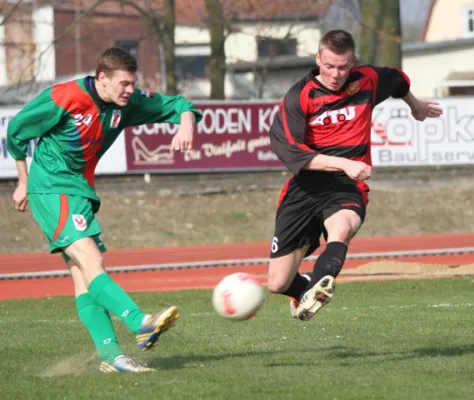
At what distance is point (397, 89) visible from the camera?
806cm

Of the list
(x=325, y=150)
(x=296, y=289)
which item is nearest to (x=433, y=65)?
(x=296, y=289)

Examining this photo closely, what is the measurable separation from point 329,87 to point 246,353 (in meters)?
2.06

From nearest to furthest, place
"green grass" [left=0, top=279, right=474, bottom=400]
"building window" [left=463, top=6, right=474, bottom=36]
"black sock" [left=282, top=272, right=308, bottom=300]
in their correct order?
"green grass" [left=0, top=279, right=474, bottom=400], "black sock" [left=282, top=272, right=308, bottom=300], "building window" [left=463, top=6, right=474, bottom=36]

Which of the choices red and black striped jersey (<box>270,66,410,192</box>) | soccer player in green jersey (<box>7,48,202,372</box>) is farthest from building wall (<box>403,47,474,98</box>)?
soccer player in green jersey (<box>7,48,202,372</box>)

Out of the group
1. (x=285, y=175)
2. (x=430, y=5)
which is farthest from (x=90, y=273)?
(x=430, y=5)

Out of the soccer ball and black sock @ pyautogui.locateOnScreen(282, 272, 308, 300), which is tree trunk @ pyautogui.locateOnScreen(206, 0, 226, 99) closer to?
black sock @ pyautogui.locateOnScreen(282, 272, 308, 300)

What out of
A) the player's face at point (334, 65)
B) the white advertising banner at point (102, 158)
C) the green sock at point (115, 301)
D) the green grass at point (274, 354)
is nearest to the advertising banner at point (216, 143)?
the white advertising banner at point (102, 158)

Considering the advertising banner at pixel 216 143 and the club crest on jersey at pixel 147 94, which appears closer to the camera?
the club crest on jersey at pixel 147 94

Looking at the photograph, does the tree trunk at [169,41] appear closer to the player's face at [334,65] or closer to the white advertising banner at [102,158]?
the white advertising banner at [102,158]

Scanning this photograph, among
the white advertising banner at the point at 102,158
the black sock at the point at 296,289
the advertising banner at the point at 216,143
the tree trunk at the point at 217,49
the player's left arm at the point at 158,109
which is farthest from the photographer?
the tree trunk at the point at 217,49

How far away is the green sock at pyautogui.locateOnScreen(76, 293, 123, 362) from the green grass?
0.64 ft

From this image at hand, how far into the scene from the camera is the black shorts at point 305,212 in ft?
25.0

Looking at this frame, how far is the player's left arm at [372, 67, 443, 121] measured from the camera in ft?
25.9

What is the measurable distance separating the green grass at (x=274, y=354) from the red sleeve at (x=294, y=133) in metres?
1.41
